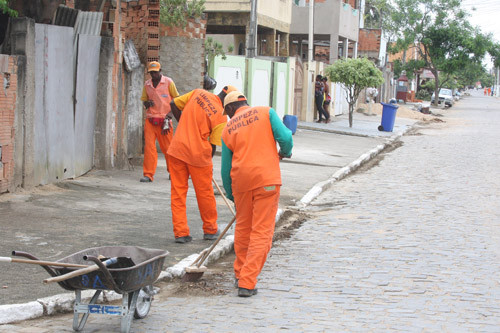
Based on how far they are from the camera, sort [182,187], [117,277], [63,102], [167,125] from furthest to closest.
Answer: [167,125]
[63,102]
[182,187]
[117,277]

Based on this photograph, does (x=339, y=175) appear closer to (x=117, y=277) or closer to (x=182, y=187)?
(x=182, y=187)

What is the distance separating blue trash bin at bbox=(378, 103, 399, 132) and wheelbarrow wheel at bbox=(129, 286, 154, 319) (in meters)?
24.3

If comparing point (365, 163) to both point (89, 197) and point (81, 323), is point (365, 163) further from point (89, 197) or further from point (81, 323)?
point (81, 323)

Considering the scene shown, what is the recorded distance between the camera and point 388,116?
29.2 metres

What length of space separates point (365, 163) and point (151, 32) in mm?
7006

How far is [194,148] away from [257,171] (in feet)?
5.35

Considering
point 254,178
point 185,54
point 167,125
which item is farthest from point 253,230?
point 185,54

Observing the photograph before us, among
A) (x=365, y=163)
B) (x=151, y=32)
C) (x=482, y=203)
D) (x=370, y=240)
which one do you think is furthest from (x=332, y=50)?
(x=370, y=240)

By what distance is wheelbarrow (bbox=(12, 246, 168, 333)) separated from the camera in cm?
498

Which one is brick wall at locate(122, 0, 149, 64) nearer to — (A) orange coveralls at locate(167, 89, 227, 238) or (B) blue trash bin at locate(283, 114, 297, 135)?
(A) orange coveralls at locate(167, 89, 227, 238)

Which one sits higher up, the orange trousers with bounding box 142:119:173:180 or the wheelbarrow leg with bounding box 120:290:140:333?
the orange trousers with bounding box 142:119:173:180

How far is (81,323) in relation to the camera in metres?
5.29

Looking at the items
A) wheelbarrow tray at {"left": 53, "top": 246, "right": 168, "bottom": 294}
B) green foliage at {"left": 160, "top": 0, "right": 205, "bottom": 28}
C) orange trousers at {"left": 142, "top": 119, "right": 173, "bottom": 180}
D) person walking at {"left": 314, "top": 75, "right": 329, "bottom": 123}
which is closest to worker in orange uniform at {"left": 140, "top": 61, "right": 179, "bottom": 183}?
orange trousers at {"left": 142, "top": 119, "right": 173, "bottom": 180}

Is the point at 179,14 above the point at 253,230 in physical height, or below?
above
